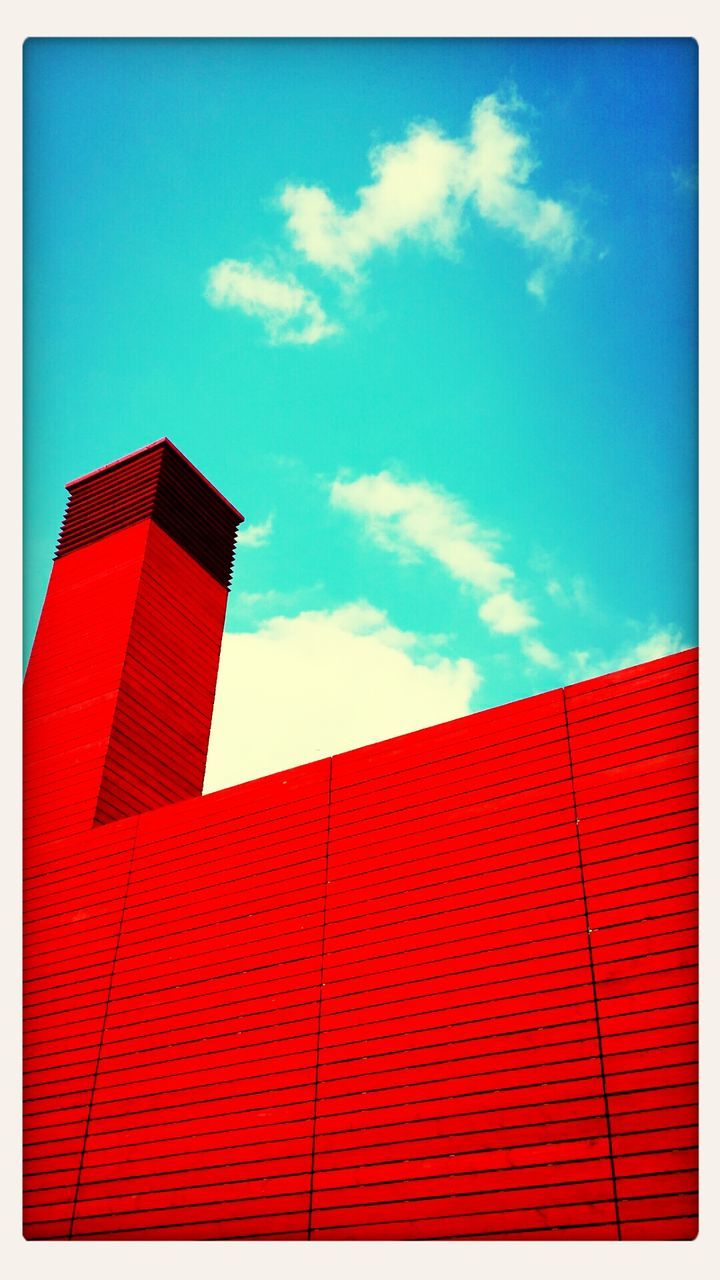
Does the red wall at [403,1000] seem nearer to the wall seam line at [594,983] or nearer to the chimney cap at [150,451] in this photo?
the wall seam line at [594,983]

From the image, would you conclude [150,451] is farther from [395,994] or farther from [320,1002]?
[395,994]

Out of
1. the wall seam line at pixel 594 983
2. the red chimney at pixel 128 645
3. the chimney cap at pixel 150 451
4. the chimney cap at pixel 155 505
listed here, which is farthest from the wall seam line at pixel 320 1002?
the chimney cap at pixel 150 451

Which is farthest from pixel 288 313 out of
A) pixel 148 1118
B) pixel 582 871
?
pixel 148 1118

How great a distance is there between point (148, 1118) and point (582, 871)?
3.54 meters

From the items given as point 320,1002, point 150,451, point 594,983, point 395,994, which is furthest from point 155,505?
point 594,983

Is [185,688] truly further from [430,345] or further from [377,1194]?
[377,1194]

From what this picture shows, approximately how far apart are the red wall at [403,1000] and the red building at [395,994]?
18mm

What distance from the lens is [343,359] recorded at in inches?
346

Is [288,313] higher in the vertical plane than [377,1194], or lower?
higher

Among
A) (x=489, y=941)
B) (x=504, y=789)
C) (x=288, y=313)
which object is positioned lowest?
(x=489, y=941)

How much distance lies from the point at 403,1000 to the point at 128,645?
5.70 metres

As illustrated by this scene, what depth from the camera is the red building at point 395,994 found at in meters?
5.41

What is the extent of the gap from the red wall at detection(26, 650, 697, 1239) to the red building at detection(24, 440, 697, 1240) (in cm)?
2

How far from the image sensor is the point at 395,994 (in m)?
6.43
